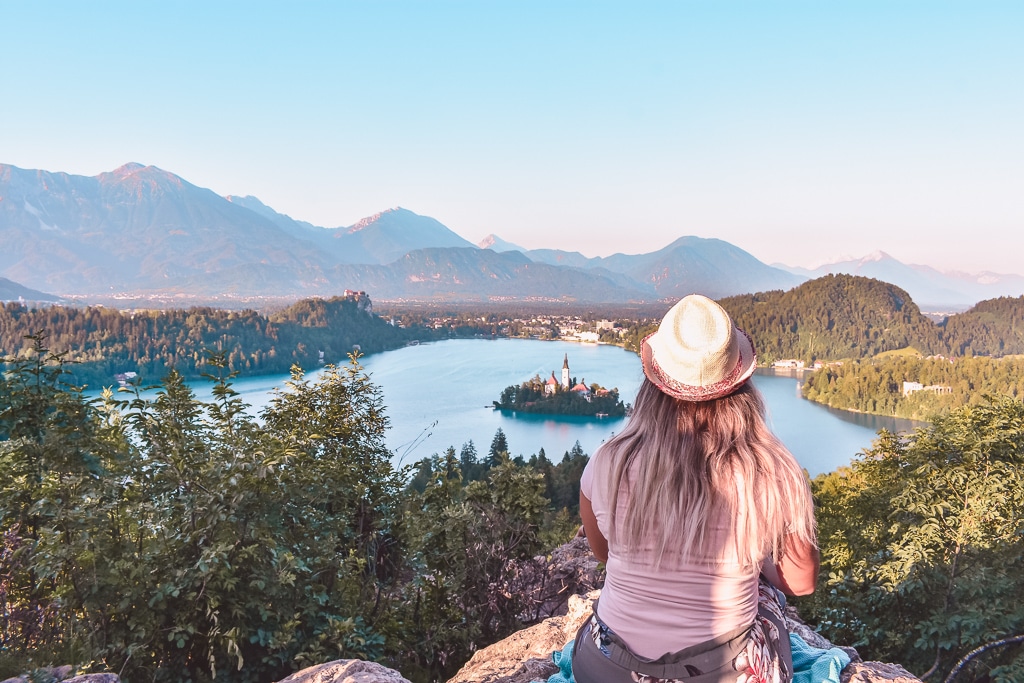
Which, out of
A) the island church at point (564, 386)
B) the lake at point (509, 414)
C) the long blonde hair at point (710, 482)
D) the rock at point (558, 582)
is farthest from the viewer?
the island church at point (564, 386)

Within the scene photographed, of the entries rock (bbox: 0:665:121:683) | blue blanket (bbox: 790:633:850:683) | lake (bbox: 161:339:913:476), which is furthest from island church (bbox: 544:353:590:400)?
rock (bbox: 0:665:121:683)

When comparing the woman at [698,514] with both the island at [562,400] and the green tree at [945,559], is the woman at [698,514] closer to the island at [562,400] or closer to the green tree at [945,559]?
the green tree at [945,559]

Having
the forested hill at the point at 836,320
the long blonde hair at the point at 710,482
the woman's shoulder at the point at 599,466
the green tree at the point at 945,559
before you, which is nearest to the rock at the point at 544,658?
the long blonde hair at the point at 710,482

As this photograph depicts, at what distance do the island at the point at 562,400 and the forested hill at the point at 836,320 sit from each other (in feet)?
136

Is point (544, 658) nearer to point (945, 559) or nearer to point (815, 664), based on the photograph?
point (815, 664)

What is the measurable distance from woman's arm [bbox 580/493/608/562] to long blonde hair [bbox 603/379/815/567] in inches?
7.2

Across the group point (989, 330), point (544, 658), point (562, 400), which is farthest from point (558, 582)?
point (989, 330)

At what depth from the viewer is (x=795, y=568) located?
1405 mm

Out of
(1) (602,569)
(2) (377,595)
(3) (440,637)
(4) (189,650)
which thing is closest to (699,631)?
(4) (189,650)

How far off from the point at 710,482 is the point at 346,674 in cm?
147

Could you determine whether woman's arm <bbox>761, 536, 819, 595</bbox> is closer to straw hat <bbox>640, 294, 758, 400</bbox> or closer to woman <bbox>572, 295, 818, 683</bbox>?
woman <bbox>572, 295, 818, 683</bbox>

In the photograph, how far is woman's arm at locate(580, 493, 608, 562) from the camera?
1567 mm

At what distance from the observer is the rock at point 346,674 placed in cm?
197

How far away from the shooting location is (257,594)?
233cm
